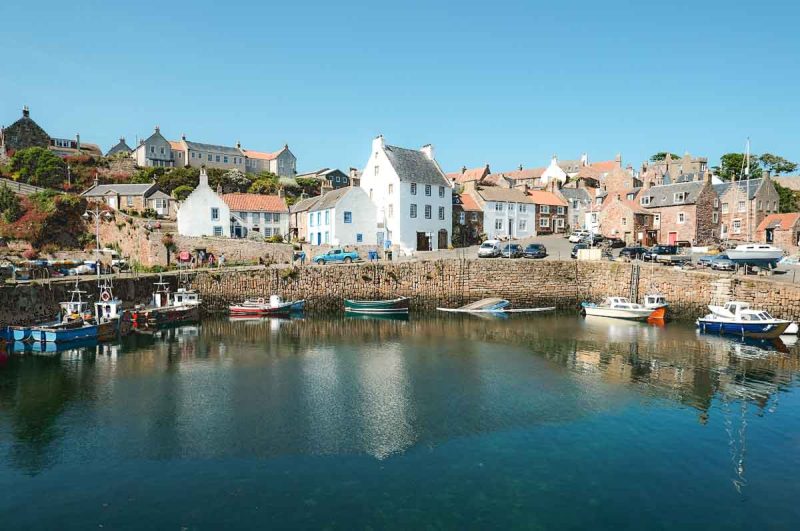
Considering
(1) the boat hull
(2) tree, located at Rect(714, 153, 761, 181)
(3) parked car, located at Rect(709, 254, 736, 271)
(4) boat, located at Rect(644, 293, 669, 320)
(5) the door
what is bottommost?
(1) the boat hull

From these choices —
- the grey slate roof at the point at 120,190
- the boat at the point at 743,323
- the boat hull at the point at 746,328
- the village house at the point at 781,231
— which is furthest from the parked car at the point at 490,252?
the grey slate roof at the point at 120,190

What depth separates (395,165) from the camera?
5619cm

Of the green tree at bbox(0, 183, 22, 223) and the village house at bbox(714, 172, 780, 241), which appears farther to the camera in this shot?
the village house at bbox(714, 172, 780, 241)

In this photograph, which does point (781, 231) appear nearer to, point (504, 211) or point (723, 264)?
point (723, 264)

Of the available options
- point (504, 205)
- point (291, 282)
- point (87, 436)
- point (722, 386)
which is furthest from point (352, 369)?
point (504, 205)

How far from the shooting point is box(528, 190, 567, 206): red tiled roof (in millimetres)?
71250

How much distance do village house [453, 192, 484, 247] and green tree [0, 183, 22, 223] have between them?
4485 cm

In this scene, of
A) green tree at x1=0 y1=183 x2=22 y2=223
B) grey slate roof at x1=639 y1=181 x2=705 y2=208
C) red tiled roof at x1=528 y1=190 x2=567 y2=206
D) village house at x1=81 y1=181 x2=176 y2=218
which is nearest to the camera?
green tree at x1=0 y1=183 x2=22 y2=223

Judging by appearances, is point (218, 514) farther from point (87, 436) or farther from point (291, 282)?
point (291, 282)

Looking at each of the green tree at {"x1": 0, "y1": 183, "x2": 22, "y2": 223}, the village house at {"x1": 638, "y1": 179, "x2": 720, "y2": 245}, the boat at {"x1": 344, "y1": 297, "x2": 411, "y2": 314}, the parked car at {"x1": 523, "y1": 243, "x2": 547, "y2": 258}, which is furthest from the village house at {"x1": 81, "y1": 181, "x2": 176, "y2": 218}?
the village house at {"x1": 638, "y1": 179, "x2": 720, "y2": 245}

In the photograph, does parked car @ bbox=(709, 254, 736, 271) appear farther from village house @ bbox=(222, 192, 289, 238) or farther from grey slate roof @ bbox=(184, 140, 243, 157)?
grey slate roof @ bbox=(184, 140, 243, 157)

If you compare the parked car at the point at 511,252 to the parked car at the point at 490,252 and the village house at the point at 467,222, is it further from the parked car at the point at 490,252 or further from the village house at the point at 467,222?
the village house at the point at 467,222

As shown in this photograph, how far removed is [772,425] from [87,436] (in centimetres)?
2299

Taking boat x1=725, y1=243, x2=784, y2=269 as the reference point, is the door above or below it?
above
